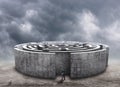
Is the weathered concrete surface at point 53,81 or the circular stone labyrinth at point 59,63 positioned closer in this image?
the weathered concrete surface at point 53,81

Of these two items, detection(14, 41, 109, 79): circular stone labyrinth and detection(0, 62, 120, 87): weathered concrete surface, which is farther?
detection(14, 41, 109, 79): circular stone labyrinth

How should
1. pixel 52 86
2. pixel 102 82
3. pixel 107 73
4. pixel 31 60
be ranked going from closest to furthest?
1. pixel 52 86
2. pixel 102 82
3. pixel 31 60
4. pixel 107 73

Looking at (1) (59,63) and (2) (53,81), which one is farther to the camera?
(1) (59,63)

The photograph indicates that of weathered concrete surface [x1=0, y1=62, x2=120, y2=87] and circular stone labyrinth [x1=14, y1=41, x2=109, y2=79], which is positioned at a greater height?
circular stone labyrinth [x1=14, y1=41, x2=109, y2=79]

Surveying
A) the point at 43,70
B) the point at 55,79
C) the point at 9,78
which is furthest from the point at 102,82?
the point at 9,78

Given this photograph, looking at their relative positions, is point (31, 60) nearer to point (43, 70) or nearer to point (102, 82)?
point (43, 70)

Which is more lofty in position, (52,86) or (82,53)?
(82,53)

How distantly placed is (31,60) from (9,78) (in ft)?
10.8

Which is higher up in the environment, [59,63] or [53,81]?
[59,63]

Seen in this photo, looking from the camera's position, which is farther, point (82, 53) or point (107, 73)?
point (107, 73)

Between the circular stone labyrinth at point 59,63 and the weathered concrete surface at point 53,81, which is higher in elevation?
the circular stone labyrinth at point 59,63

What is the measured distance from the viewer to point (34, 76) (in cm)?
2247

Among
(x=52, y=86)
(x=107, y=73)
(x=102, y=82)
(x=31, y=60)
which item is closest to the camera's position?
(x=52, y=86)

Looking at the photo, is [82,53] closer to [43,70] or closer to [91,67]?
[91,67]
